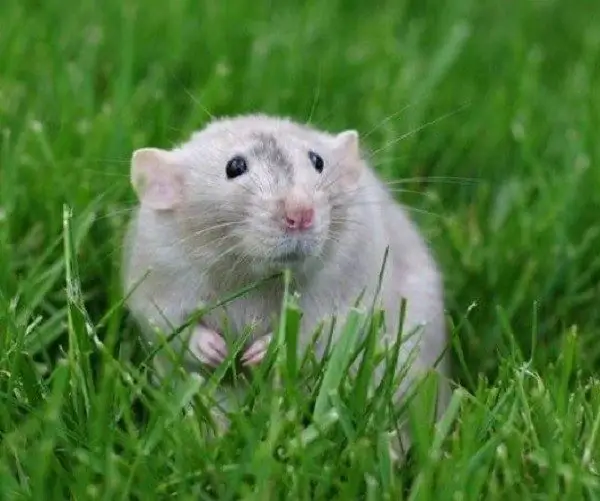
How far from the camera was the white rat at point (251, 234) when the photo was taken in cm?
327

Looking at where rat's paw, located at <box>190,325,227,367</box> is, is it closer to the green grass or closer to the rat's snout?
the green grass

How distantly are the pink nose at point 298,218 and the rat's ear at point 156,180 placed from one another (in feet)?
1.46

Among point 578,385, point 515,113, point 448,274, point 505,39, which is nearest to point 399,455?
point 578,385

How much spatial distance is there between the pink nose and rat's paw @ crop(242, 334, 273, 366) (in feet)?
0.94

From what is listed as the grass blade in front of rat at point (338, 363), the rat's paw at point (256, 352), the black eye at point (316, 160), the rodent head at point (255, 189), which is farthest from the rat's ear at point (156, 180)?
the grass blade in front of rat at point (338, 363)

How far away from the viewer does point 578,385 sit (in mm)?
3289

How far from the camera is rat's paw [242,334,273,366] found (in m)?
3.23

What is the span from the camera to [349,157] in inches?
144

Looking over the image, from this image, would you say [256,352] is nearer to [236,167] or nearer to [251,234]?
[251,234]

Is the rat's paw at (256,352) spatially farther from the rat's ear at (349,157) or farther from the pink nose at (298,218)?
the rat's ear at (349,157)

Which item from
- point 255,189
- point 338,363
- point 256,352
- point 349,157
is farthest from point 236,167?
point 338,363

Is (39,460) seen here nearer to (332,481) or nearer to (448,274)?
(332,481)

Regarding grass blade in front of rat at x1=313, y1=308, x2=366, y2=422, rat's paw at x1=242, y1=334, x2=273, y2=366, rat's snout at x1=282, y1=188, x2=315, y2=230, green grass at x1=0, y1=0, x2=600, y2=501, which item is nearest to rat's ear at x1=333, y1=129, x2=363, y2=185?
green grass at x1=0, y1=0, x2=600, y2=501

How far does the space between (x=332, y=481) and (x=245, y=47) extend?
136 inches
